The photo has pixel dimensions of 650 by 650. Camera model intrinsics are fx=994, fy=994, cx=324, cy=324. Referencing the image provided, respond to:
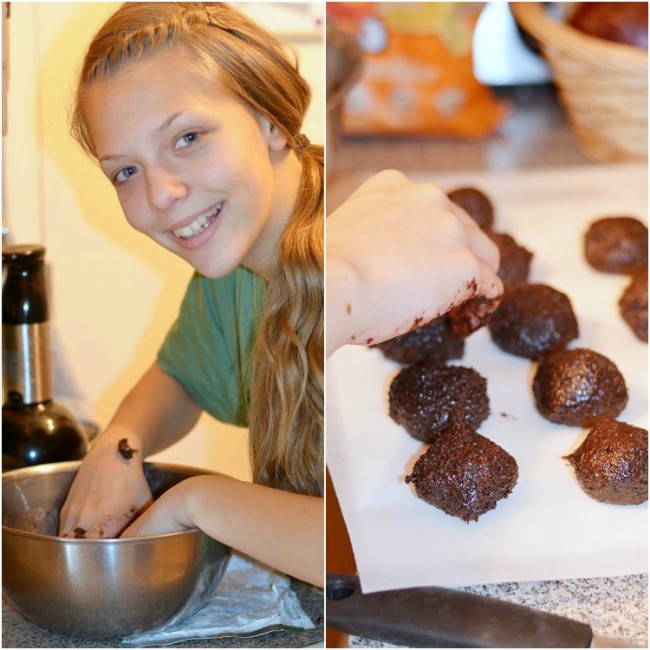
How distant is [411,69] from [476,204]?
0.46 metres

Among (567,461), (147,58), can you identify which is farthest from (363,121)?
(147,58)

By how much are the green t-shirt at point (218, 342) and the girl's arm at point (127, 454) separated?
1cm

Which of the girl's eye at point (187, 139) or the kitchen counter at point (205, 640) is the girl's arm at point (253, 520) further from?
the girl's eye at point (187, 139)

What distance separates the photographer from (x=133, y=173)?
2.48ft

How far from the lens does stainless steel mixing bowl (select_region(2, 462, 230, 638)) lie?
752 mm

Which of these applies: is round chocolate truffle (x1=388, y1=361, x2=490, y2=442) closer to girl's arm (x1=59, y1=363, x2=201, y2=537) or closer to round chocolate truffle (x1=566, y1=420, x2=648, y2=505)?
round chocolate truffle (x1=566, y1=420, x2=648, y2=505)

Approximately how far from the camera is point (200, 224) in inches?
30.0

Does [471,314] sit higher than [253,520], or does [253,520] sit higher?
[471,314]

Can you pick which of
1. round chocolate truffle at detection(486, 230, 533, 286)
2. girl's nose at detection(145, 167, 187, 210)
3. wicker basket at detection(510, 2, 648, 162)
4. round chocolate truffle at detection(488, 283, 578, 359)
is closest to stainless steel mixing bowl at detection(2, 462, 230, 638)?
girl's nose at detection(145, 167, 187, 210)

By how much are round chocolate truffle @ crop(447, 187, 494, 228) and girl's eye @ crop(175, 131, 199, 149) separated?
67 cm

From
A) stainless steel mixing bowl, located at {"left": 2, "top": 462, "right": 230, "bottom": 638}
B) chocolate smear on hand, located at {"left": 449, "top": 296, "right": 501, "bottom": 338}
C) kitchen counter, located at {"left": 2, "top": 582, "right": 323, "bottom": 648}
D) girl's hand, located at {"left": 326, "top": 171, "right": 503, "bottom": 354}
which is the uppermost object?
girl's hand, located at {"left": 326, "top": 171, "right": 503, "bottom": 354}

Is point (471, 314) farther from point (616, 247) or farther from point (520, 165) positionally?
point (520, 165)

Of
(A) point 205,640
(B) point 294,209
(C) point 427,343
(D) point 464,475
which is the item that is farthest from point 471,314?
(A) point 205,640

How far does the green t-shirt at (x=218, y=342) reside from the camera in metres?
0.77
